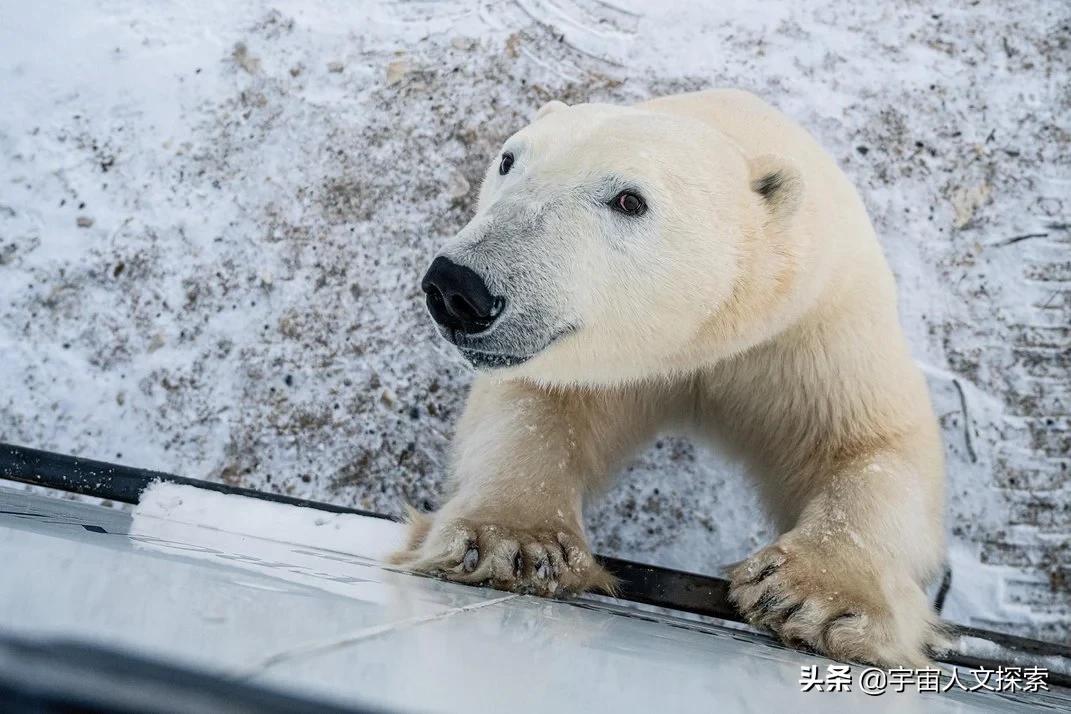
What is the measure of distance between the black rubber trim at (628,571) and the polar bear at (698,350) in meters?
0.17

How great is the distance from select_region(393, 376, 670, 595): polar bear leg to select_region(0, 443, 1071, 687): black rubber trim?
18 cm

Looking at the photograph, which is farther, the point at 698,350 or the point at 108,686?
the point at 698,350

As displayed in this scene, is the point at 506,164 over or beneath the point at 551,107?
beneath

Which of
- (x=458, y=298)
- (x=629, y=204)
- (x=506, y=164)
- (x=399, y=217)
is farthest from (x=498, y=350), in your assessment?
(x=399, y=217)

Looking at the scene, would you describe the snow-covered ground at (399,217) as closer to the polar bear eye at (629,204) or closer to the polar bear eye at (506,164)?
the polar bear eye at (506,164)

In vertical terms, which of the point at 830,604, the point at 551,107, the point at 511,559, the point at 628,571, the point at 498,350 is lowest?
the point at 628,571

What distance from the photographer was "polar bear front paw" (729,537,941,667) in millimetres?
1734

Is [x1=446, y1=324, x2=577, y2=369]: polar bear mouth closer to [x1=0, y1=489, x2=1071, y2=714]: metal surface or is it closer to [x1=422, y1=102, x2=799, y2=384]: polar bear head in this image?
[x1=422, y1=102, x2=799, y2=384]: polar bear head

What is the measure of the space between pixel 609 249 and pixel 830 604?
0.88 m

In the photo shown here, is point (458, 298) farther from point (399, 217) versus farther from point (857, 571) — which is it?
point (399, 217)

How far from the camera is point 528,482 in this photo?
2.12 m

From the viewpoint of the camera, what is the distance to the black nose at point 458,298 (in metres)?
1.58

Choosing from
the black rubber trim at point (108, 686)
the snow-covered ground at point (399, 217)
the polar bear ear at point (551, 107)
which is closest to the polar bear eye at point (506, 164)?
the polar bear ear at point (551, 107)

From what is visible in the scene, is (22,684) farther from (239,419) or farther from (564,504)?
(239,419)
